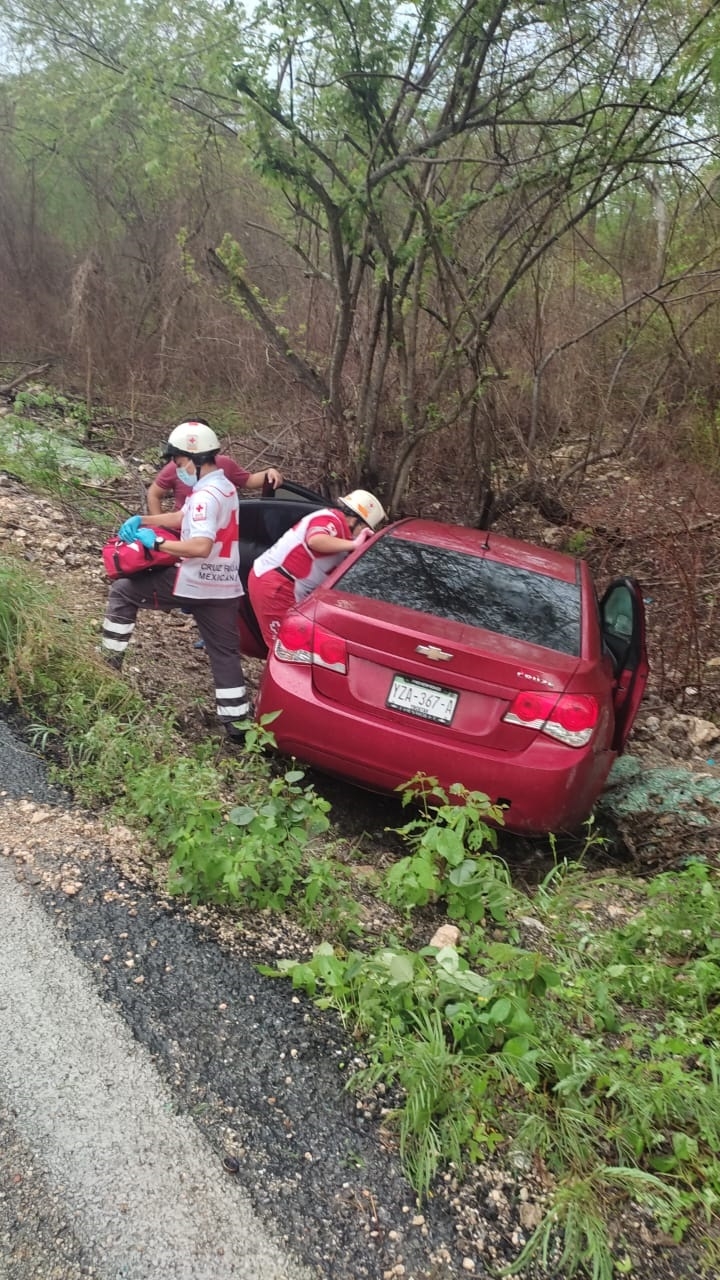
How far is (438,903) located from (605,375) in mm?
7890

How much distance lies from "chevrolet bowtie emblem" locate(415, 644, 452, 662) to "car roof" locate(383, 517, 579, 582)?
3.33ft

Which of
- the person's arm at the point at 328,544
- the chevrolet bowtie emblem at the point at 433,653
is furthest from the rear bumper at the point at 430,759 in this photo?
the person's arm at the point at 328,544

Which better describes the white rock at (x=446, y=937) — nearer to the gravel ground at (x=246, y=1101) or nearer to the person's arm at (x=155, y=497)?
the gravel ground at (x=246, y=1101)

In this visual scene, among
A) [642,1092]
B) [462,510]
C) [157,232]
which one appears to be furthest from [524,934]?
[157,232]

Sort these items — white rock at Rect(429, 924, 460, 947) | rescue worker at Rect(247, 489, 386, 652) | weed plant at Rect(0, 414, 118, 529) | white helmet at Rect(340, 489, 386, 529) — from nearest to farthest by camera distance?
white rock at Rect(429, 924, 460, 947)
rescue worker at Rect(247, 489, 386, 652)
white helmet at Rect(340, 489, 386, 529)
weed plant at Rect(0, 414, 118, 529)

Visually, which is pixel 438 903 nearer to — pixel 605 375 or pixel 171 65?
pixel 171 65

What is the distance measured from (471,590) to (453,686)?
739 millimetres

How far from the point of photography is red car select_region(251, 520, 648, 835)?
3.79m

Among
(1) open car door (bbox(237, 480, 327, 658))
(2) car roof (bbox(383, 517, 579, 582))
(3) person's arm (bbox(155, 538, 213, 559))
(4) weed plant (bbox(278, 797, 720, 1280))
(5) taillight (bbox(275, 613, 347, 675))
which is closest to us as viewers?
(4) weed plant (bbox(278, 797, 720, 1280))

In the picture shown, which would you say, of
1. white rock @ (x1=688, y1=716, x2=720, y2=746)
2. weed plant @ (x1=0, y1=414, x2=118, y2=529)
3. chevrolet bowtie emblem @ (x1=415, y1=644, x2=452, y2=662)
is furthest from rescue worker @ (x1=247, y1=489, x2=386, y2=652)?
weed plant @ (x1=0, y1=414, x2=118, y2=529)

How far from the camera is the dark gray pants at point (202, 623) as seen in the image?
475cm

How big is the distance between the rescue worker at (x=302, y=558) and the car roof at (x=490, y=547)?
0.92 feet

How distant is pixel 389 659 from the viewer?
3912 millimetres

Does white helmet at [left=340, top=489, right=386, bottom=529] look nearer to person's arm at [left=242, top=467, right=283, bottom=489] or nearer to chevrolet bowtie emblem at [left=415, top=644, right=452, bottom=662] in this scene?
person's arm at [left=242, top=467, right=283, bottom=489]
